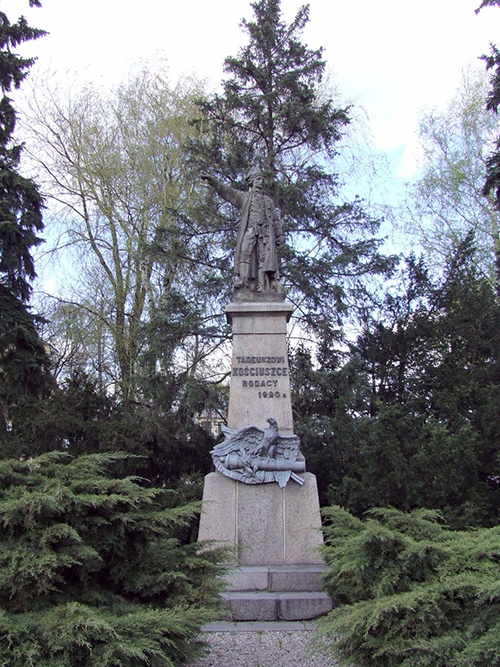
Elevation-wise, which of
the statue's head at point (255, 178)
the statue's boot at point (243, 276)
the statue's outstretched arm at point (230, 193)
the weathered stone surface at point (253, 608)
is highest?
the statue's head at point (255, 178)

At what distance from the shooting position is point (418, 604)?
340 centimetres

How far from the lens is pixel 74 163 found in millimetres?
17344

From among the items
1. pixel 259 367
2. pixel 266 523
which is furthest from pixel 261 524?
pixel 259 367

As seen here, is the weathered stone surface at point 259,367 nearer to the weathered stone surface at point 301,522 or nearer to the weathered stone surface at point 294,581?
the weathered stone surface at point 301,522

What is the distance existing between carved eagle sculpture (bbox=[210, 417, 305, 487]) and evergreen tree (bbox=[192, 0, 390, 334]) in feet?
20.5

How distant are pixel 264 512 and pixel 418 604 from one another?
420cm

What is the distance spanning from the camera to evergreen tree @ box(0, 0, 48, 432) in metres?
12.4

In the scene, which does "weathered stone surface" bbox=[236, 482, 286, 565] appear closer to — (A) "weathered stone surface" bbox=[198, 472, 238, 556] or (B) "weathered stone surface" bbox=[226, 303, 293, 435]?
(A) "weathered stone surface" bbox=[198, 472, 238, 556]

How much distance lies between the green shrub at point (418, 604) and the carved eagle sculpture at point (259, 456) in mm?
3471

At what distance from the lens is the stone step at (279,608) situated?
613 centimetres

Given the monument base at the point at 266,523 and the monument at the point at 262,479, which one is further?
the monument base at the point at 266,523

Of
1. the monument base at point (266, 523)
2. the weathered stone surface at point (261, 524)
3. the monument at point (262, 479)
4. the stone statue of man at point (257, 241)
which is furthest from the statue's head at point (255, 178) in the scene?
the weathered stone surface at point (261, 524)

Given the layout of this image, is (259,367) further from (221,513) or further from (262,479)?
(221,513)

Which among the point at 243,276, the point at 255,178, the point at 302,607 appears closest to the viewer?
the point at 302,607
